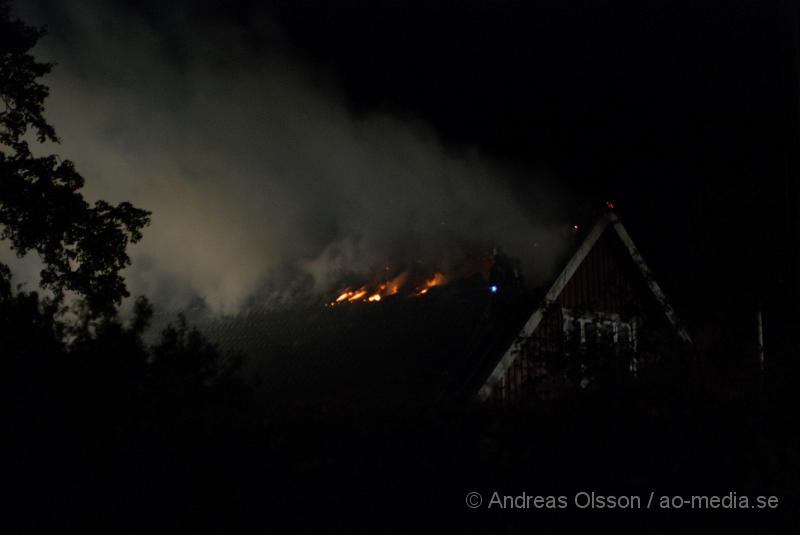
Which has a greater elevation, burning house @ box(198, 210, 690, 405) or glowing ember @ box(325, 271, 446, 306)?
glowing ember @ box(325, 271, 446, 306)

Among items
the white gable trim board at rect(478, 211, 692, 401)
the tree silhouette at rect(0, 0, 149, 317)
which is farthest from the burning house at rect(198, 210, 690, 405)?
the tree silhouette at rect(0, 0, 149, 317)

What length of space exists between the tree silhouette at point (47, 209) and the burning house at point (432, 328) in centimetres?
369

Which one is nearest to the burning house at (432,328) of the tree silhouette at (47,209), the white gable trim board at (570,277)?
the white gable trim board at (570,277)

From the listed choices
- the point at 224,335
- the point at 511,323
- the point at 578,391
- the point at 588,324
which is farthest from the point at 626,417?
the point at 224,335

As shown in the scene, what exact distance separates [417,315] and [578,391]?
890cm

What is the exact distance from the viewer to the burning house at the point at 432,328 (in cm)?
1322

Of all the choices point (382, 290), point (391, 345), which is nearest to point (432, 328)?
point (391, 345)

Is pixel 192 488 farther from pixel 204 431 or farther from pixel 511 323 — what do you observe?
pixel 511 323

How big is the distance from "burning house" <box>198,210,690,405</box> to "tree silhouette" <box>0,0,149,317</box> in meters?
3.69

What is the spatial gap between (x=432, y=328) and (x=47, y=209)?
6165 millimetres

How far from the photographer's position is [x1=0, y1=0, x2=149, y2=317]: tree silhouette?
1225 centimetres

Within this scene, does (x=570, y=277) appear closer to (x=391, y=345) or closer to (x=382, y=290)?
(x=391, y=345)

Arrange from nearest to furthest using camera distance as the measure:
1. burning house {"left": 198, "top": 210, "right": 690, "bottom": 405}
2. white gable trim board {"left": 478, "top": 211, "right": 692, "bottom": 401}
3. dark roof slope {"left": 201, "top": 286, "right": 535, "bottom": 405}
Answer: white gable trim board {"left": 478, "top": 211, "right": 692, "bottom": 401}
burning house {"left": 198, "top": 210, "right": 690, "bottom": 405}
dark roof slope {"left": 201, "top": 286, "right": 535, "bottom": 405}

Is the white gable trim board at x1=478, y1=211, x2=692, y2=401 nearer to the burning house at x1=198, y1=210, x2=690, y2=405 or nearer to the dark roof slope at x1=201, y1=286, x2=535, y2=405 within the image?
the burning house at x1=198, y1=210, x2=690, y2=405
